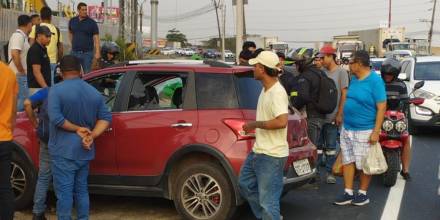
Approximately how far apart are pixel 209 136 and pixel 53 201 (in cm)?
226

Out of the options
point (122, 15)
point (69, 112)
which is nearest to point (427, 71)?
point (69, 112)

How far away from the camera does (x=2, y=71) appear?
472 cm

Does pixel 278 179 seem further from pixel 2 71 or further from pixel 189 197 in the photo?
pixel 2 71

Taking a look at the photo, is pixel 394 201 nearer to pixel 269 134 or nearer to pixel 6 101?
pixel 269 134

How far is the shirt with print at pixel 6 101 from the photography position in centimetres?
470

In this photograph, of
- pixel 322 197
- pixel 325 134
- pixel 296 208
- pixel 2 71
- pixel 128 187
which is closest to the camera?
pixel 2 71

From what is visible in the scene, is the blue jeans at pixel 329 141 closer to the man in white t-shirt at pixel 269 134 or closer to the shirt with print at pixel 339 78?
the shirt with print at pixel 339 78

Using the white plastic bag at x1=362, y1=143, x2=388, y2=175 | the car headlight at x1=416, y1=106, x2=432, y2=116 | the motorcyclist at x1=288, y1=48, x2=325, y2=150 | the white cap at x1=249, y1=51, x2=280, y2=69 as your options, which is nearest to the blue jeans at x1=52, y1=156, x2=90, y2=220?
the white cap at x1=249, y1=51, x2=280, y2=69

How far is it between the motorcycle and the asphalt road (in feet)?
0.60

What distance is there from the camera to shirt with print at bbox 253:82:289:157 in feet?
15.4

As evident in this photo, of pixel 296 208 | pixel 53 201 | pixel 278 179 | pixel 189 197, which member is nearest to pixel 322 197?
pixel 296 208

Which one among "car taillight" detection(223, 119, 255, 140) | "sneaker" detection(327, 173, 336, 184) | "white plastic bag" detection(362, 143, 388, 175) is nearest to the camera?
"car taillight" detection(223, 119, 255, 140)

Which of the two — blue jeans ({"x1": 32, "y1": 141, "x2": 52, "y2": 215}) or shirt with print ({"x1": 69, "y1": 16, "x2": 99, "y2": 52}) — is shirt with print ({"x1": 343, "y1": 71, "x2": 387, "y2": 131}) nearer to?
blue jeans ({"x1": 32, "y1": 141, "x2": 52, "y2": 215})

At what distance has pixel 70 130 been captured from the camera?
5098mm
